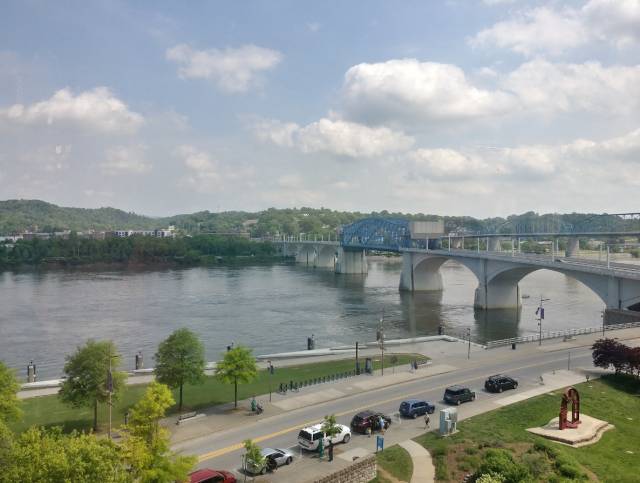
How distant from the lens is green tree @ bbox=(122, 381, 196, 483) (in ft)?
58.7

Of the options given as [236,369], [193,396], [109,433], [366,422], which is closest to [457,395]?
[366,422]

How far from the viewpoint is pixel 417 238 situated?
139 meters

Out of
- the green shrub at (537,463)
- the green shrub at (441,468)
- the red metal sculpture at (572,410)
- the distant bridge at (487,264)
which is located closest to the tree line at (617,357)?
the red metal sculpture at (572,410)

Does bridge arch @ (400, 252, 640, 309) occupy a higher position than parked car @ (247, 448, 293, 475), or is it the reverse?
bridge arch @ (400, 252, 640, 309)

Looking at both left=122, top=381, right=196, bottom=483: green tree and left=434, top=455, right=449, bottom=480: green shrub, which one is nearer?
left=122, top=381, right=196, bottom=483: green tree

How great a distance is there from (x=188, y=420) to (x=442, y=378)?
17810 millimetres

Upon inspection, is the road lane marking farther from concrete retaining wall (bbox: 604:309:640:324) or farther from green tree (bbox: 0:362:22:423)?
concrete retaining wall (bbox: 604:309:640:324)

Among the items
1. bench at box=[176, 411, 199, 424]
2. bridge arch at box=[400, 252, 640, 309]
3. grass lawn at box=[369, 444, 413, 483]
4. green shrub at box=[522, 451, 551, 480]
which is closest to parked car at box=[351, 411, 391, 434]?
grass lawn at box=[369, 444, 413, 483]

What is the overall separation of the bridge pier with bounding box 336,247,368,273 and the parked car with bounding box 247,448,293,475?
137m

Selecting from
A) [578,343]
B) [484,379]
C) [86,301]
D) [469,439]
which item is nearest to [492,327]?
[578,343]

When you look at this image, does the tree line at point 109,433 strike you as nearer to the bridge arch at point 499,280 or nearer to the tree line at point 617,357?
the tree line at point 617,357

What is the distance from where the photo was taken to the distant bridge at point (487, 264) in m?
63.2

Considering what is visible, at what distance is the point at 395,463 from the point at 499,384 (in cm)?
1345

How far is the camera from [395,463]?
76.7 ft
